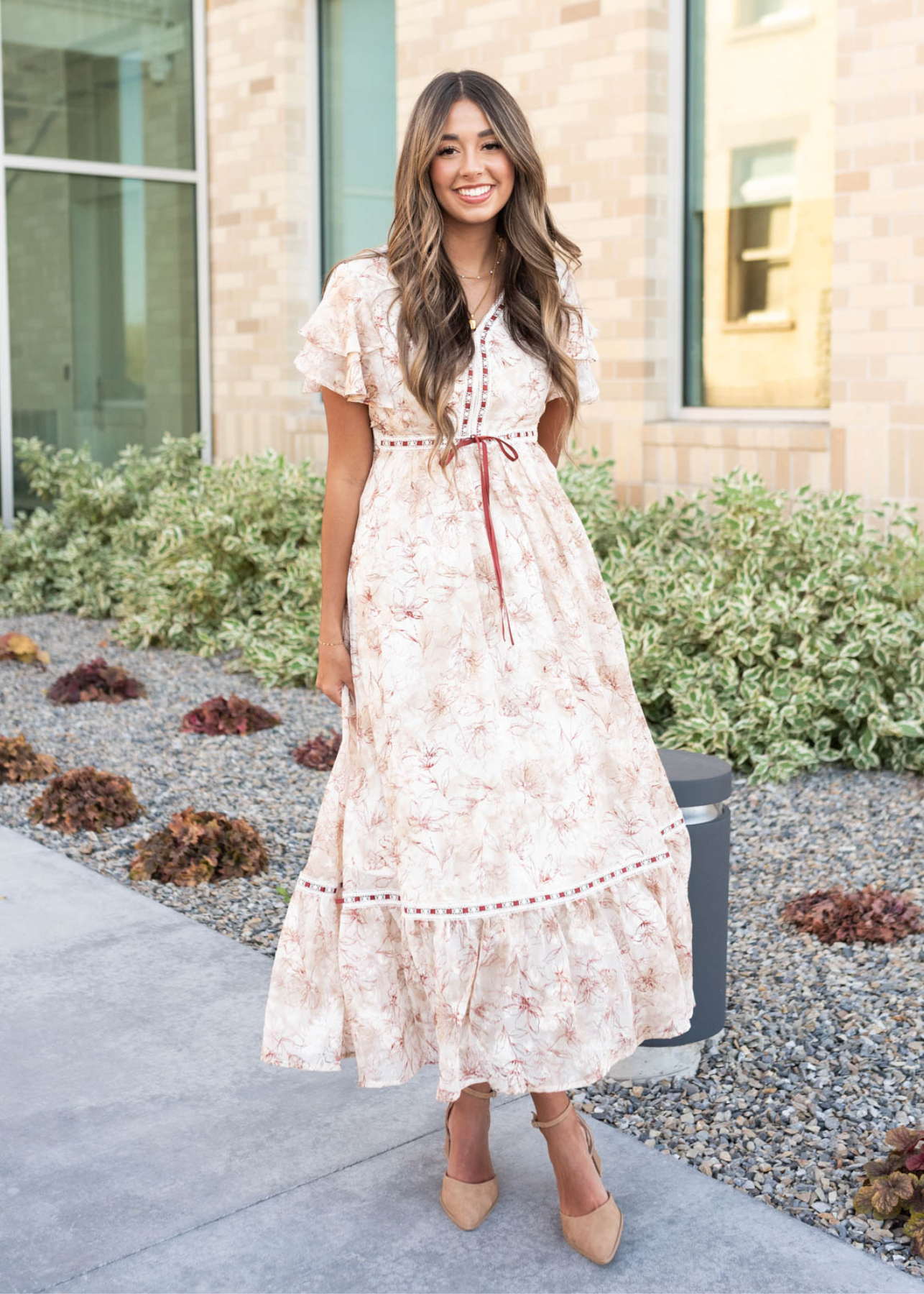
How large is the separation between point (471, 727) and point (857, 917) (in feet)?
6.07

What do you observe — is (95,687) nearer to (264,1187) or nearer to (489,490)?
(264,1187)

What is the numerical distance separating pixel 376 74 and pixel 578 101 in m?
2.28

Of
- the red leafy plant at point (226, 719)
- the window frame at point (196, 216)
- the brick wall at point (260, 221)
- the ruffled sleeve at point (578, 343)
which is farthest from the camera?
the window frame at point (196, 216)

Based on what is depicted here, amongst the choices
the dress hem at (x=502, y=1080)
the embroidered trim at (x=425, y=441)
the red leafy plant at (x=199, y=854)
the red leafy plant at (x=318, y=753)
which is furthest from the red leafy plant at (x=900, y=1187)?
the red leafy plant at (x=318, y=753)

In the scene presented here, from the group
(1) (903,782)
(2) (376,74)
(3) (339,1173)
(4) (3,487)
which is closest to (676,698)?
(1) (903,782)

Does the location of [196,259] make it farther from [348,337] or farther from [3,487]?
[348,337]

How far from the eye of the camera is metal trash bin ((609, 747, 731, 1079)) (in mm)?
2840

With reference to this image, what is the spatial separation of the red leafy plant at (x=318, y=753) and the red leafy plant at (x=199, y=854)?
106 centimetres

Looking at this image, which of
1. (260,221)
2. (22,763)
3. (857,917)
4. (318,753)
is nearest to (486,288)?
(857,917)

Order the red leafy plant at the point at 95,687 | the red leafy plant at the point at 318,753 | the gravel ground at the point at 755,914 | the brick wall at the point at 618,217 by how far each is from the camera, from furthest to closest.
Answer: the red leafy plant at the point at 95,687 < the brick wall at the point at 618,217 < the red leafy plant at the point at 318,753 < the gravel ground at the point at 755,914

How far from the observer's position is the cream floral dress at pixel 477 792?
2.23m

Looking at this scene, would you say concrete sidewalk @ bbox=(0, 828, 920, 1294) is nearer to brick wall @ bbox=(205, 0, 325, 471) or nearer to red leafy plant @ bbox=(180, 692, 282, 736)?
red leafy plant @ bbox=(180, 692, 282, 736)

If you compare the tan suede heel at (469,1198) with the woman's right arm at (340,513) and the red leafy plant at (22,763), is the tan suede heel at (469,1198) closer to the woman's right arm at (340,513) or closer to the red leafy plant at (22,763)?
the woman's right arm at (340,513)

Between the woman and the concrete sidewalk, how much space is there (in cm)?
9
